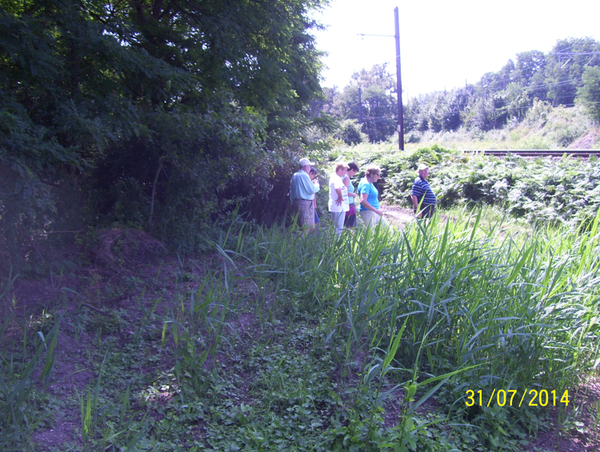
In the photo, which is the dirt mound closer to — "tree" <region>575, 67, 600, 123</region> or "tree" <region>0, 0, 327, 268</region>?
"tree" <region>0, 0, 327, 268</region>

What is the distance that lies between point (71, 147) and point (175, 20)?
10.8 ft

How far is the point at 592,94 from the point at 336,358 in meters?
48.4

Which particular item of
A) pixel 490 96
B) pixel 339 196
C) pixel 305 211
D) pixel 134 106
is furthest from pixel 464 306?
pixel 490 96

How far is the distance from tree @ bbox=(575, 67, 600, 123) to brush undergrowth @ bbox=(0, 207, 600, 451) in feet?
139

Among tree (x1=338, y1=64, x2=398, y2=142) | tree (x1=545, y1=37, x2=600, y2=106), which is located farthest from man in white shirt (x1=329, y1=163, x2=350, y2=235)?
tree (x1=545, y1=37, x2=600, y2=106)

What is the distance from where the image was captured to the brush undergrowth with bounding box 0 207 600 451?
269cm

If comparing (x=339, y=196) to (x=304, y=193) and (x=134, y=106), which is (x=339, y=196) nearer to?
(x=304, y=193)

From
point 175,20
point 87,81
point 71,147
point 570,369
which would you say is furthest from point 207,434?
point 175,20

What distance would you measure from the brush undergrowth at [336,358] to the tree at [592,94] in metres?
42.3

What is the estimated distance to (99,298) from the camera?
4312mm

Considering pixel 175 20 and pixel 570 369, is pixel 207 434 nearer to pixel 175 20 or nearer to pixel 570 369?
pixel 570 369

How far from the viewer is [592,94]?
136 ft

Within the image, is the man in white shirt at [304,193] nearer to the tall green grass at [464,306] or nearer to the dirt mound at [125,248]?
the dirt mound at [125,248]

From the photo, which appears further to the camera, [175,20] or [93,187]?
[175,20]
